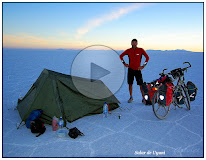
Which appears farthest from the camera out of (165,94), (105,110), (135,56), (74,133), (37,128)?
(135,56)

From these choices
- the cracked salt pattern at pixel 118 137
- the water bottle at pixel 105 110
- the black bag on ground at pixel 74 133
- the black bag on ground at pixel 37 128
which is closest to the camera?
the cracked salt pattern at pixel 118 137

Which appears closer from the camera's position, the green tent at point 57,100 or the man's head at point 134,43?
the green tent at point 57,100

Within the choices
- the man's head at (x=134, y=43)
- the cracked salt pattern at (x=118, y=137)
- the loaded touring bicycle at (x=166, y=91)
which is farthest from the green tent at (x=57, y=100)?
the man's head at (x=134, y=43)

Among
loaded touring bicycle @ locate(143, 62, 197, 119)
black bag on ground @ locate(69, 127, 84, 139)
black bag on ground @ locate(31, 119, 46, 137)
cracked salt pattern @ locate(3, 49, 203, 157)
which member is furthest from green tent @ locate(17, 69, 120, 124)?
loaded touring bicycle @ locate(143, 62, 197, 119)

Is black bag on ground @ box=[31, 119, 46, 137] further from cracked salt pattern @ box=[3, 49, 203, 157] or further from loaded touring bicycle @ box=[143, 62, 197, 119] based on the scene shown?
loaded touring bicycle @ box=[143, 62, 197, 119]

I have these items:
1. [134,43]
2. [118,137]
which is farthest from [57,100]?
[134,43]

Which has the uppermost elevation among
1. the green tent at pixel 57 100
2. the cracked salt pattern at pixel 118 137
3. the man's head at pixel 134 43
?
the man's head at pixel 134 43

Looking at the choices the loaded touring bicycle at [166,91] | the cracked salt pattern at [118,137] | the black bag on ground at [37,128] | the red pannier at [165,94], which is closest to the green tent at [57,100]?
the cracked salt pattern at [118,137]

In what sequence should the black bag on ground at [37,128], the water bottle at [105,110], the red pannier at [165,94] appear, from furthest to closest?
the water bottle at [105,110] < the red pannier at [165,94] < the black bag on ground at [37,128]

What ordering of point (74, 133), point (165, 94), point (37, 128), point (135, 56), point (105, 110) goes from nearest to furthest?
1. point (74, 133)
2. point (37, 128)
3. point (165, 94)
4. point (105, 110)
5. point (135, 56)

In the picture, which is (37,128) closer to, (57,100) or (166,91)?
(57,100)

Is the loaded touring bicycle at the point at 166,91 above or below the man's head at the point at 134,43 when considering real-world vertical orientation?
below

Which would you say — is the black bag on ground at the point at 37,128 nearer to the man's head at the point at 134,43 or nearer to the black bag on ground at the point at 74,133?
the black bag on ground at the point at 74,133

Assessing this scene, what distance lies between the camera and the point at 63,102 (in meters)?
4.54
